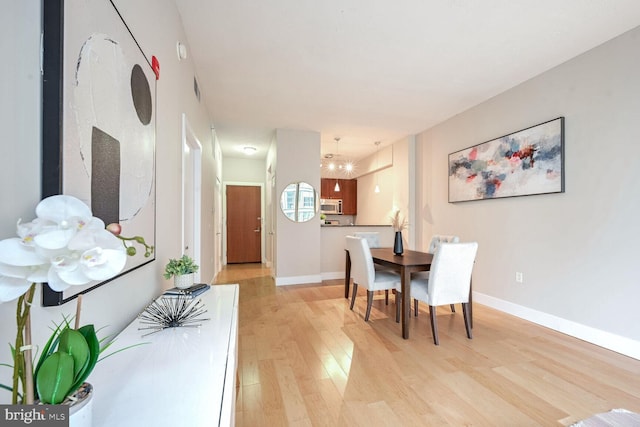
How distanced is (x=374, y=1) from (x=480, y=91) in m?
2.12

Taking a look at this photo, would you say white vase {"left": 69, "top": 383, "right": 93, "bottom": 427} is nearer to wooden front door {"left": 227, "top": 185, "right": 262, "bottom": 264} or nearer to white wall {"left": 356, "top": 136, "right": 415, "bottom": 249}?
white wall {"left": 356, "top": 136, "right": 415, "bottom": 249}

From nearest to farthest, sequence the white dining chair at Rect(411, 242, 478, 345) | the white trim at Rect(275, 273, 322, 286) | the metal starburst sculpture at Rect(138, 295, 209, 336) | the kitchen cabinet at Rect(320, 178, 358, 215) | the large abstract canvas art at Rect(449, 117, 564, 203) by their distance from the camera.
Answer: the metal starburst sculpture at Rect(138, 295, 209, 336) < the white dining chair at Rect(411, 242, 478, 345) < the large abstract canvas art at Rect(449, 117, 564, 203) < the white trim at Rect(275, 273, 322, 286) < the kitchen cabinet at Rect(320, 178, 358, 215)

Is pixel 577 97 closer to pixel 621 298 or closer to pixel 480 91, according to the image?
pixel 480 91

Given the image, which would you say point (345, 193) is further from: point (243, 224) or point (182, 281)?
point (182, 281)

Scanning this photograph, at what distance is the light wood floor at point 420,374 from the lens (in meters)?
1.59

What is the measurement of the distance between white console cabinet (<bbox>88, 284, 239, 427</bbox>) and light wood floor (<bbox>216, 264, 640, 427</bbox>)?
0.83 m

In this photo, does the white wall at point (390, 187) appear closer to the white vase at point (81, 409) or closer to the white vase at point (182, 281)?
the white vase at point (182, 281)

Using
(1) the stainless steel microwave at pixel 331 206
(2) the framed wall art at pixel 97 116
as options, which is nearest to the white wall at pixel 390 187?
(1) the stainless steel microwave at pixel 331 206

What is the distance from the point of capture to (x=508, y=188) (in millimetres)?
3238

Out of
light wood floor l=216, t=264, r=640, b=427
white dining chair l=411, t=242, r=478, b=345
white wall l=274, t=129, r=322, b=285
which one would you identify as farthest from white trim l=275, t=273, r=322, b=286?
white dining chair l=411, t=242, r=478, b=345

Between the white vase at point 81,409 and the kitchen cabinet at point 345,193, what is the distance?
7.21 m

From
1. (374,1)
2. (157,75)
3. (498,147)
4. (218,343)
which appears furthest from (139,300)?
(498,147)

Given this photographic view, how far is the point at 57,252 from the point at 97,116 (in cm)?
68

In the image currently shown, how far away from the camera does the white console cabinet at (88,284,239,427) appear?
2.16 ft
